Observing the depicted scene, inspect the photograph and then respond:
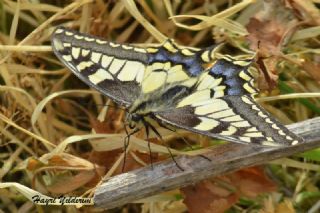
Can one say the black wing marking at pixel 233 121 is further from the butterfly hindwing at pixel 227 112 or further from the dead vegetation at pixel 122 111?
the dead vegetation at pixel 122 111

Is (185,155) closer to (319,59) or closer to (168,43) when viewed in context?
(168,43)

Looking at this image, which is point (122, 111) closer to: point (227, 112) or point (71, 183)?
point (71, 183)

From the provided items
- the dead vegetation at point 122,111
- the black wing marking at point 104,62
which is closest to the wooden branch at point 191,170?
the dead vegetation at point 122,111

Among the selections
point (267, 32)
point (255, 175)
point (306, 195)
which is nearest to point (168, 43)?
point (267, 32)

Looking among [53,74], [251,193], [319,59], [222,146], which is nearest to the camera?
[222,146]

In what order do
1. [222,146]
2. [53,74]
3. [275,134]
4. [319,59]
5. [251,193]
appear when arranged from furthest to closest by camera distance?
[53,74] < [319,59] < [251,193] < [222,146] < [275,134]
